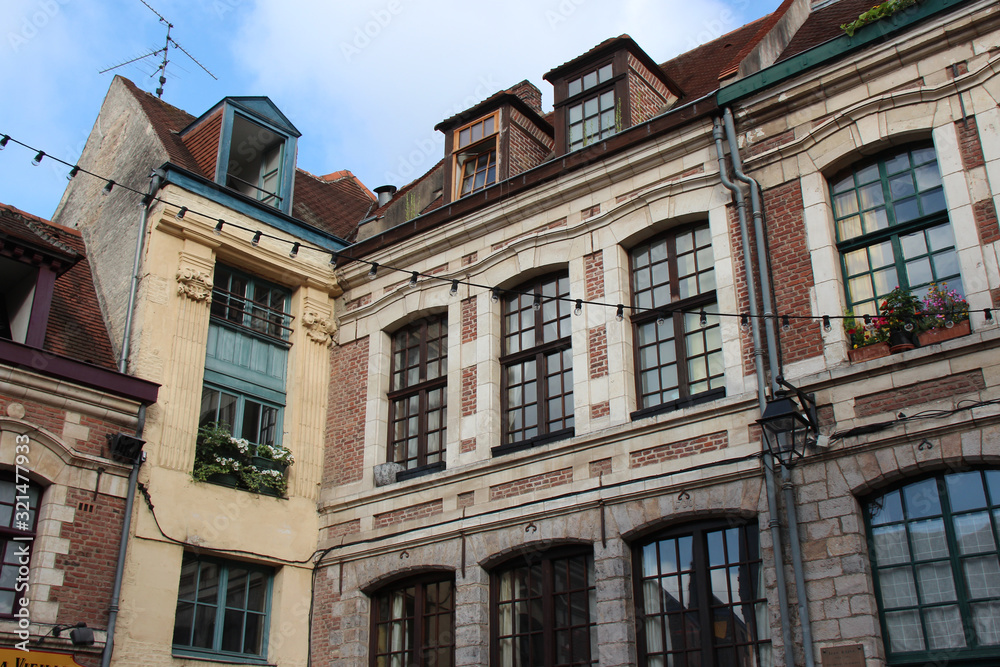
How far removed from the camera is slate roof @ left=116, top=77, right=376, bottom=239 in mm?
14420

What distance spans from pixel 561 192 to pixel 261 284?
466cm

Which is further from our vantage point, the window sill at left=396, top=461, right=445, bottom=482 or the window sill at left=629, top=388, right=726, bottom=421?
the window sill at left=396, top=461, right=445, bottom=482

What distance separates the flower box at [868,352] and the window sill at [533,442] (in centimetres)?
327

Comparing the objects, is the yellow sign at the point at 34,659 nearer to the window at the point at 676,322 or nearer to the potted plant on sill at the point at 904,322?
the window at the point at 676,322

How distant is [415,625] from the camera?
11.8 metres

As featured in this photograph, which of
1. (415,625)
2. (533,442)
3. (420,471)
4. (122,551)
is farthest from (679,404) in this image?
(122,551)

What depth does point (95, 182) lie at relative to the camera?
1502cm

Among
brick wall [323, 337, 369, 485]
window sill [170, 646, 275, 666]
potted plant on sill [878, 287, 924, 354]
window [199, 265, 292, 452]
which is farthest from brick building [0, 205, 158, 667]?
potted plant on sill [878, 287, 924, 354]

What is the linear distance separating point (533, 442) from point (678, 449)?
1981 millimetres

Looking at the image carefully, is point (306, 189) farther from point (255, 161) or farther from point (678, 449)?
point (678, 449)

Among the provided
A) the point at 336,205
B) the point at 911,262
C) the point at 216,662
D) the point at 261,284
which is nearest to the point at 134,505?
the point at 216,662

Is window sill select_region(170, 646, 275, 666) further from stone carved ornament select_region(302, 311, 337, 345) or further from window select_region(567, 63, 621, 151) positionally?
window select_region(567, 63, 621, 151)

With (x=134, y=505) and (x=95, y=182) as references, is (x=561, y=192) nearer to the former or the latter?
(x=134, y=505)

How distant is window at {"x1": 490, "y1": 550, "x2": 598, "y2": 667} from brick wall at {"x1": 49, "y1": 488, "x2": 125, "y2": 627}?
4288 mm
